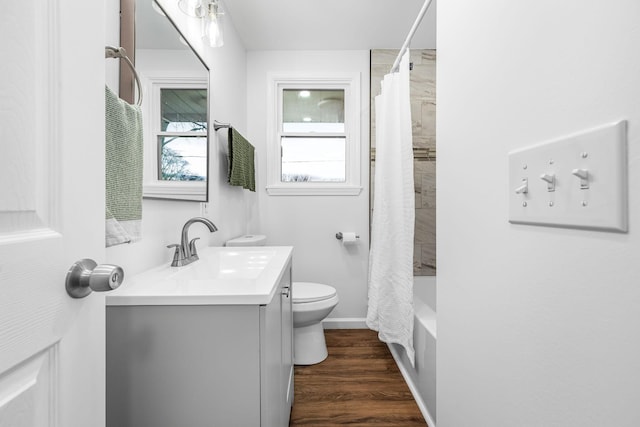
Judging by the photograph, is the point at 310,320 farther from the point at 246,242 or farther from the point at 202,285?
the point at 202,285

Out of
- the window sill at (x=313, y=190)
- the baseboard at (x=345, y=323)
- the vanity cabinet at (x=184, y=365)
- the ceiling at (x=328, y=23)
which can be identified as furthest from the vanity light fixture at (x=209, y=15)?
the baseboard at (x=345, y=323)

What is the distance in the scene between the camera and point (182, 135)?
1366 mm

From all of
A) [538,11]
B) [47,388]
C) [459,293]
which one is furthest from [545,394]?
[47,388]

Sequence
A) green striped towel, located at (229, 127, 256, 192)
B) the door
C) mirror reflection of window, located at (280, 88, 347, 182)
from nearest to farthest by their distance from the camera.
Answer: the door
green striped towel, located at (229, 127, 256, 192)
mirror reflection of window, located at (280, 88, 347, 182)

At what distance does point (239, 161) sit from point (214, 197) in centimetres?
27

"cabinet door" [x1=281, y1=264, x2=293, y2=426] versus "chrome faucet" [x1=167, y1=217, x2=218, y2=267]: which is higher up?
"chrome faucet" [x1=167, y1=217, x2=218, y2=267]

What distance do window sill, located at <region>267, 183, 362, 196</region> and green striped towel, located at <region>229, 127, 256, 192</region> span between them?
1.28 feet

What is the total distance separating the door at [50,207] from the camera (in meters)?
0.37

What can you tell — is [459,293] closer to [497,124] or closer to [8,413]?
[497,124]

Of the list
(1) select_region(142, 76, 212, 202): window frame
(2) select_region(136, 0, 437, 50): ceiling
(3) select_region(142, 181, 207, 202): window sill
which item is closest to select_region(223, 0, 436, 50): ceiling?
(2) select_region(136, 0, 437, 50): ceiling

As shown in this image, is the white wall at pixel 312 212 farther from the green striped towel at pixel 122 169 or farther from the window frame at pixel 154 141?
the green striped towel at pixel 122 169

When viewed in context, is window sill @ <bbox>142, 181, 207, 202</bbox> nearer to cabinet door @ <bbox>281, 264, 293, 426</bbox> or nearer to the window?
cabinet door @ <bbox>281, 264, 293, 426</bbox>

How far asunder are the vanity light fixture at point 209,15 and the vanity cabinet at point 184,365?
1.16m

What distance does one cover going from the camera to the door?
0.37 metres
